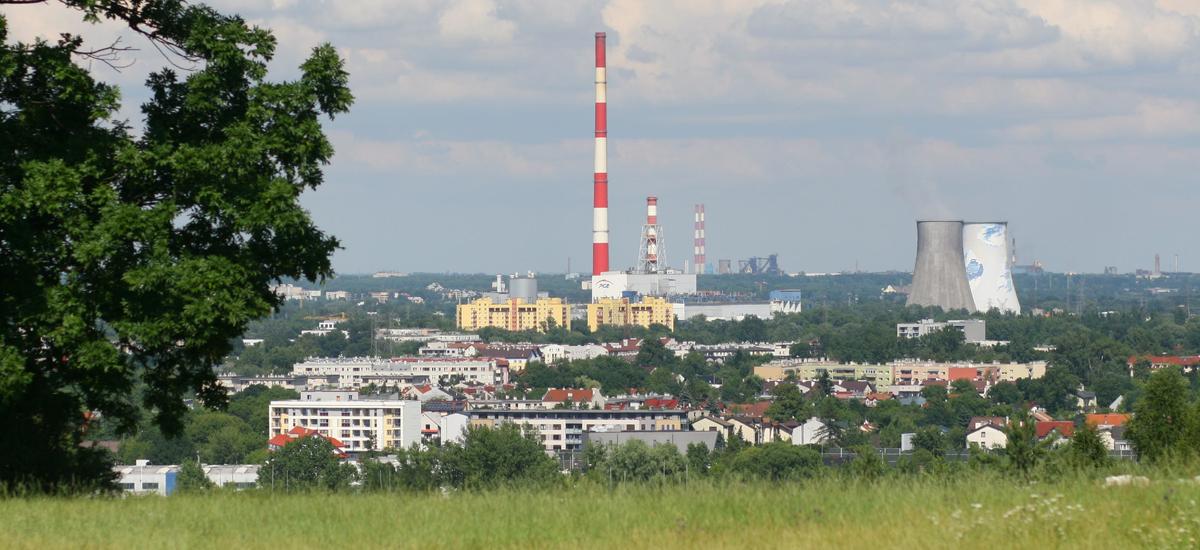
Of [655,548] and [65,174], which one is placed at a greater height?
[65,174]

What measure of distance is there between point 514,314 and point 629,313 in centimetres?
921

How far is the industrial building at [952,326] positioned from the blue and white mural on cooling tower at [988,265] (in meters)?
2.49

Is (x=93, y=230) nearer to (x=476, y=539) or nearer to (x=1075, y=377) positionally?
(x=476, y=539)

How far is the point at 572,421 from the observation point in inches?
2552

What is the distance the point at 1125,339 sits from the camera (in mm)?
104062

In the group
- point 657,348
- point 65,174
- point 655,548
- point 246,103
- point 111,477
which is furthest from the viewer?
point 657,348

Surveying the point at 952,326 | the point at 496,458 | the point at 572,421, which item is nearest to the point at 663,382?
the point at 572,421

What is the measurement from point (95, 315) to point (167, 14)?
→ 2086 mm

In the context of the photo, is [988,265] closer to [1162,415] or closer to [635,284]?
[635,284]

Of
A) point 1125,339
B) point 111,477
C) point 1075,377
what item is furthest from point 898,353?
point 111,477

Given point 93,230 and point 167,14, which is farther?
point 167,14

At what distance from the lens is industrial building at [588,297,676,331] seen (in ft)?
443

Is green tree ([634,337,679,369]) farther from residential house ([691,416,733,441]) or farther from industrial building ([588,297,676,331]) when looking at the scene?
residential house ([691,416,733,441])

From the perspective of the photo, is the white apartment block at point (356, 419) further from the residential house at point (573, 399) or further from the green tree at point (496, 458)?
the green tree at point (496, 458)
